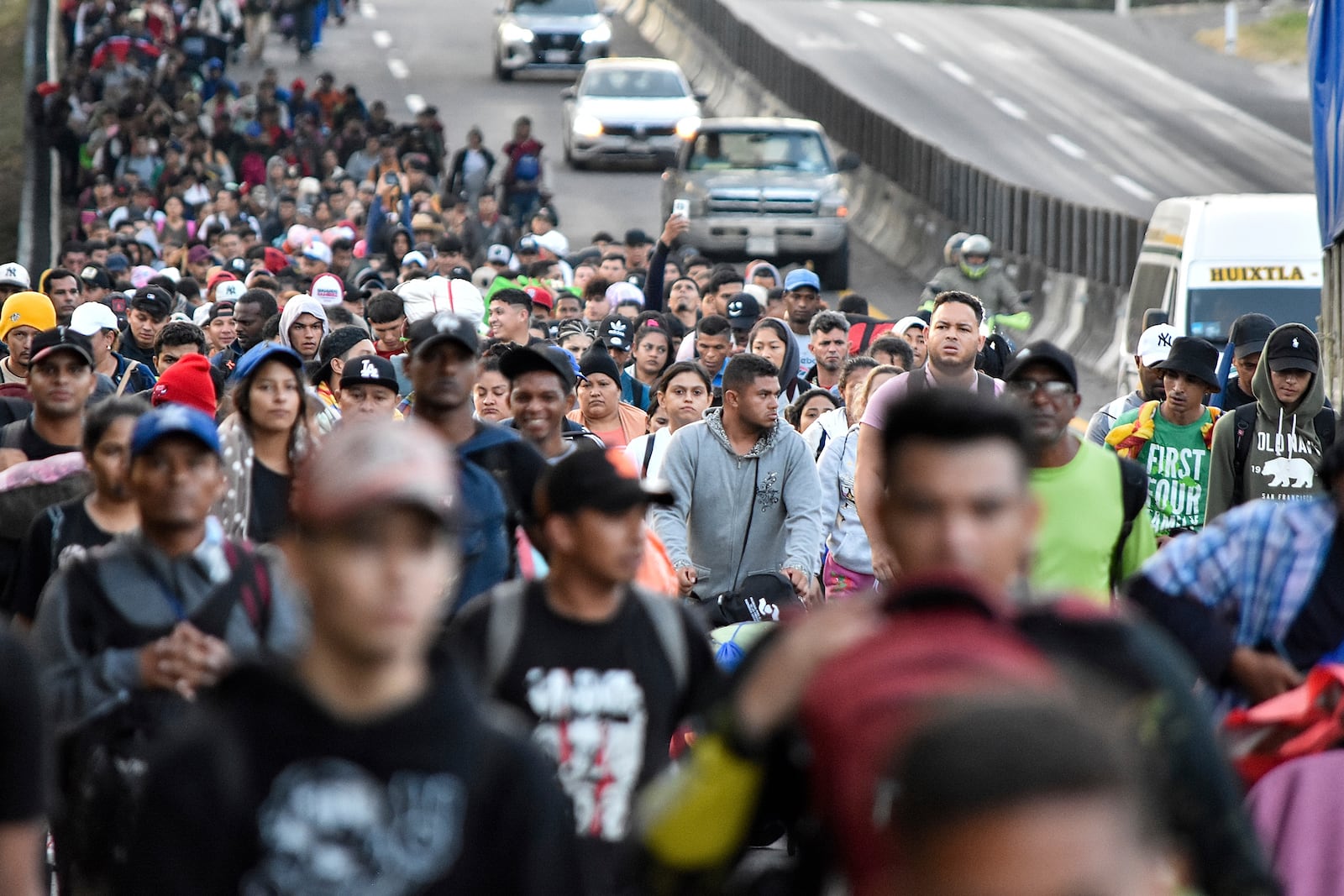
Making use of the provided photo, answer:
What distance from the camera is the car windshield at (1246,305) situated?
1847cm

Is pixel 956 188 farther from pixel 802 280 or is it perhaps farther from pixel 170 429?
pixel 170 429

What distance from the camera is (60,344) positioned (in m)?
8.70

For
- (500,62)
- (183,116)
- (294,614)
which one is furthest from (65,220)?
(294,614)

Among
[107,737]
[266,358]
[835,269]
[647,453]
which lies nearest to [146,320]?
[647,453]

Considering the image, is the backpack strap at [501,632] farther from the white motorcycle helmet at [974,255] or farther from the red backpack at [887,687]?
the white motorcycle helmet at [974,255]

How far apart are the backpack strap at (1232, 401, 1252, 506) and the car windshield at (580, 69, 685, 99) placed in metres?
28.8

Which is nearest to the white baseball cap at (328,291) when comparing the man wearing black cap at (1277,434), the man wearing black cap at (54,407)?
the man wearing black cap at (1277,434)

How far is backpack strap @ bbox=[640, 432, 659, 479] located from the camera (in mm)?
10502

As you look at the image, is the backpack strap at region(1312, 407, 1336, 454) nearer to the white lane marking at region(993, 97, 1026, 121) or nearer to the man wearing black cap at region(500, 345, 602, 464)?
the man wearing black cap at region(500, 345, 602, 464)

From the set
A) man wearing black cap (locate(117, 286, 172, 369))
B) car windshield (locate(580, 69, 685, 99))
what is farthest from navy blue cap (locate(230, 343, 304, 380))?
car windshield (locate(580, 69, 685, 99))

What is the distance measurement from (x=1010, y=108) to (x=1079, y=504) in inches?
1713

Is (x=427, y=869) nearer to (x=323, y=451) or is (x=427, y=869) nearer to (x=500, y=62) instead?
(x=323, y=451)

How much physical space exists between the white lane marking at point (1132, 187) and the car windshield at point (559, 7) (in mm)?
11638

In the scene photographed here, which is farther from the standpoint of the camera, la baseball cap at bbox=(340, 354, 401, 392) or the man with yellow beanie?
the man with yellow beanie
